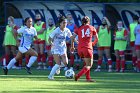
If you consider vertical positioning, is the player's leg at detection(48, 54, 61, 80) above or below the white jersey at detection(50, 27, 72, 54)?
below

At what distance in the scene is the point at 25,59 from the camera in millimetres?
29000

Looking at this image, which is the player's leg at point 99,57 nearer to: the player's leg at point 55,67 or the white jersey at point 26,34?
the white jersey at point 26,34

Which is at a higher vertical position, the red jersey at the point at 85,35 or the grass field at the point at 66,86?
the red jersey at the point at 85,35

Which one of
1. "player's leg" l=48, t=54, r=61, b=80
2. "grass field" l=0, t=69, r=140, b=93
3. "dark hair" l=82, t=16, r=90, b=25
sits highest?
"dark hair" l=82, t=16, r=90, b=25

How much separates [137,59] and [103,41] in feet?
5.75

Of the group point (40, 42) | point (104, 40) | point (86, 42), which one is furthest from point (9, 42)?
point (86, 42)

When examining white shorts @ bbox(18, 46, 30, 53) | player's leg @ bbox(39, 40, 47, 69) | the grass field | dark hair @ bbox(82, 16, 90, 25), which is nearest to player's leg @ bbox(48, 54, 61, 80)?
the grass field

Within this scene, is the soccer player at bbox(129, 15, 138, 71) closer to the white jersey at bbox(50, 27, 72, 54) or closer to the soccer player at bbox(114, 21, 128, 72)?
the soccer player at bbox(114, 21, 128, 72)

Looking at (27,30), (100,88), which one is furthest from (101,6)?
(100,88)

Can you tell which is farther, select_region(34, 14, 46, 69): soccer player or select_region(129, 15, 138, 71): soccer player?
select_region(34, 14, 46, 69): soccer player

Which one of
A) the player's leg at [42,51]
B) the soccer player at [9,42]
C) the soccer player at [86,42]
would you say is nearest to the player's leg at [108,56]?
the player's leg at [42,51]

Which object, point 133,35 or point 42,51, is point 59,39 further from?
point 42,51

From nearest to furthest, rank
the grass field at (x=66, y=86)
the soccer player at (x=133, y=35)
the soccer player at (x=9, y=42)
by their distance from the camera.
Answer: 1. the grass field at (x=66, y=86)
2. the soccer player at (x=133, y=35)
3. the soccer player at (x=9, y=42)

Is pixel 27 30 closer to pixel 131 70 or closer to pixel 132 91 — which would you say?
pixel 131 70
